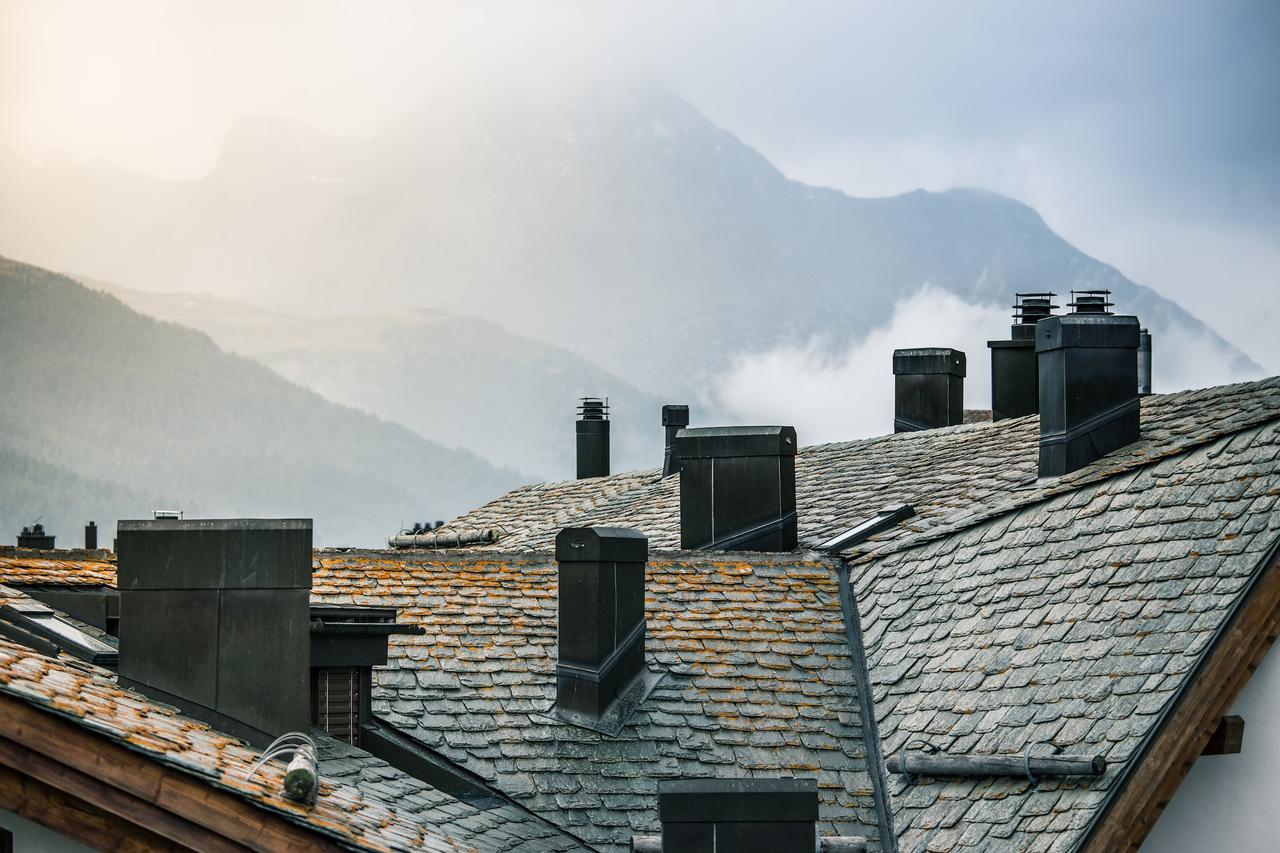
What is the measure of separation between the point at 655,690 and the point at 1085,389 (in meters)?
5.07

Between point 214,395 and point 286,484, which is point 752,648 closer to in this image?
point 286,484

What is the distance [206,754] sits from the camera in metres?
9.54

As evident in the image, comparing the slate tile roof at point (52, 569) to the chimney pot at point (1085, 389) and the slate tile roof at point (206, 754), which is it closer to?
the slate tile roof at point (206, 754)

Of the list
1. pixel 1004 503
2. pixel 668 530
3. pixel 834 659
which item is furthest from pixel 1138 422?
pixel 668 530

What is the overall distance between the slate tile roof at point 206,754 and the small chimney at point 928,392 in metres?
16.0

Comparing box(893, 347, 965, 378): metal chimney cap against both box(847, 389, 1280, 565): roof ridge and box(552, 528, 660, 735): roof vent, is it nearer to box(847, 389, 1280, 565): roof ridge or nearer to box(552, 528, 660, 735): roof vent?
box(847, 389, 1280, 565): roof ridge

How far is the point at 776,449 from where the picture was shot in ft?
64.9

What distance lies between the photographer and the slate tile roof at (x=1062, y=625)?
12.3m

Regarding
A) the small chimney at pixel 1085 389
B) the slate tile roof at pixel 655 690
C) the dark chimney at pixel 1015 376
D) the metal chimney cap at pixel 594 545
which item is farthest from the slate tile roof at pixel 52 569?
the dark chimney at pixel 1015 376

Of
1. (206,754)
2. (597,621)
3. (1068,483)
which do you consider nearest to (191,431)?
(597,621)

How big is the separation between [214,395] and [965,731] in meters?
97.5

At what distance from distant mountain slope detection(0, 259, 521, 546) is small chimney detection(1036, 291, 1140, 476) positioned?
8110cm

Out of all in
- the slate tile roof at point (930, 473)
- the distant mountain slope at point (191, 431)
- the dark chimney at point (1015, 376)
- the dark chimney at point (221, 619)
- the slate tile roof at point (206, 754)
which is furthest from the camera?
the distant mountain slope at point (191, 431)

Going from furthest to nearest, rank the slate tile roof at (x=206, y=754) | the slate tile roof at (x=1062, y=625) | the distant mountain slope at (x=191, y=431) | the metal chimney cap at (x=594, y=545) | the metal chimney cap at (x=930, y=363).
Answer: the distant mountain slope at (x=191, y=431) → the metal chimney cap at (x=930, y=363) → the metal chimney cap at (x=594, y=545) → the slate tile roof at (x=1062, y=625) → the slate tile roof at (x=206, y=754)
